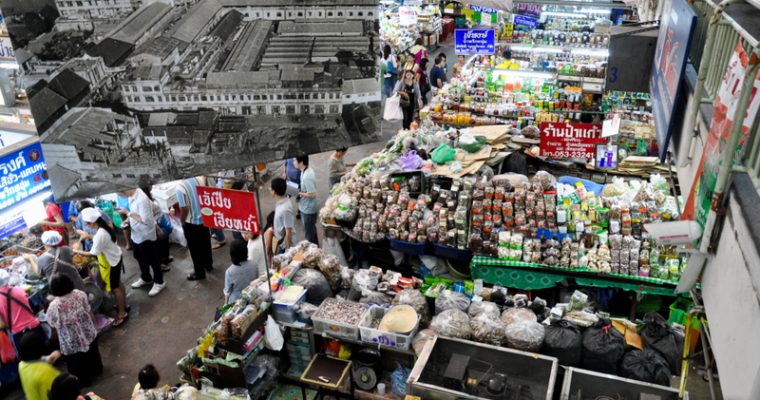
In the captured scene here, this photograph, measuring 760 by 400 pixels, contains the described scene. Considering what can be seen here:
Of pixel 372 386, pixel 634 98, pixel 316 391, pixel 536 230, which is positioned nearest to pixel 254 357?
pixel 316 391

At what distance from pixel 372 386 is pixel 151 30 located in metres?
3.94

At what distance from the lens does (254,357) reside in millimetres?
5555

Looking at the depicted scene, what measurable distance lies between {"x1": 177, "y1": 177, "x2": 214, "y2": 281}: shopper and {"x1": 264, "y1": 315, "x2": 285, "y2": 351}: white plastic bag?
8.84 ft

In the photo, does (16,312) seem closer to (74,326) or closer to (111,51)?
(74,326)

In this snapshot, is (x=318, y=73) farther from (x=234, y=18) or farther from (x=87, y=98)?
(x=87, y=98)

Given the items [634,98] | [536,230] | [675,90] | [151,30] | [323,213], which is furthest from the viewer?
[634,98]

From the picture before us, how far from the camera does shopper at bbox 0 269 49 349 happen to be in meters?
A: 6.25

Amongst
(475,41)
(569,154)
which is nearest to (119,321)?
(569,154)

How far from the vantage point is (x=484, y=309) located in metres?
5.62

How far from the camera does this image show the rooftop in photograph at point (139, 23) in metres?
3.16

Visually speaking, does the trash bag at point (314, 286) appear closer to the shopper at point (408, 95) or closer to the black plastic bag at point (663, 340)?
the black plastic bag at point (663, 340)

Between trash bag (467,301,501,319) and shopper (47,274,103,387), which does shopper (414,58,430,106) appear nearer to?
trash bag (467,301,501,319)

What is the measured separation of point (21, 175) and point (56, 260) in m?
2.02

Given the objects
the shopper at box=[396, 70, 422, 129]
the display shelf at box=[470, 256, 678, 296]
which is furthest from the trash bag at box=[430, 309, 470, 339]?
the shopper at box=[396, 70, 422, 129]
